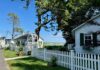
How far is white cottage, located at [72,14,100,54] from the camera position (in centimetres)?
2579

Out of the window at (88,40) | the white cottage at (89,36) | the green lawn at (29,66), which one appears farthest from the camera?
the window at (88,40)

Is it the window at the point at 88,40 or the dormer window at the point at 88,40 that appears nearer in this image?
the dormer window at the point at 88,40

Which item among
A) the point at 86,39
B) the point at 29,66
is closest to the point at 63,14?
the point at 86,39

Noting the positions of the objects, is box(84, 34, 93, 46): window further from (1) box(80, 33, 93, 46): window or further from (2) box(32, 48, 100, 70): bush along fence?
(2) box(32, 48, 100, 70): bush along fence

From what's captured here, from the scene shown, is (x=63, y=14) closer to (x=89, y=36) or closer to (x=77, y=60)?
(x=89, y=36)

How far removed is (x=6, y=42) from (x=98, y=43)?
6019 centimetres

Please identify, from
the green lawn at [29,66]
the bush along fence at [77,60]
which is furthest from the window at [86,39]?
the green lawn at [29,66]

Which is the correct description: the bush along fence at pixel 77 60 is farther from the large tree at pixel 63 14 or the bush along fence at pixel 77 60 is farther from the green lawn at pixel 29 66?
the large tree at pixel 63 14

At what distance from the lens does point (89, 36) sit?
88.2 ft

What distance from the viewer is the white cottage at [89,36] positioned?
1015 inches

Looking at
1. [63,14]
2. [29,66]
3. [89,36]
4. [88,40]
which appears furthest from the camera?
[63,14]

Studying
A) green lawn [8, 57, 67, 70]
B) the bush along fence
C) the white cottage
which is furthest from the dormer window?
green lawn [8, 57, 67, 70]

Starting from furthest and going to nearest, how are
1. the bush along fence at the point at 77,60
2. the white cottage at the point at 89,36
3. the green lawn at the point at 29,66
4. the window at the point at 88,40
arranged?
the window at the point at 88,40 < the white cottage at the point at 89,36 < the green lawn at the point at 29,66 < the bush along fence at the point at 77,60

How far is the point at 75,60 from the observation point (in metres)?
16.0
